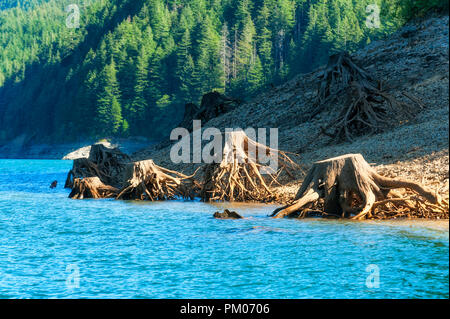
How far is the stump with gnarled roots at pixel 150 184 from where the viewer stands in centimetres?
2434

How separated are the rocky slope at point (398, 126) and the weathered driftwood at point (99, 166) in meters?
3.04

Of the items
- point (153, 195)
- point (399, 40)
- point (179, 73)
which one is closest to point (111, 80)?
point (179, 73)

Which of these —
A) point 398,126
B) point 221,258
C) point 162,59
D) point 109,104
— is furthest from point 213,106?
point 162,59

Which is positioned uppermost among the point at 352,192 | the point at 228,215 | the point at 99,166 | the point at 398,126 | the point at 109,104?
the point at 109,104

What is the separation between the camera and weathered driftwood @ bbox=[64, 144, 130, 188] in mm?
31708

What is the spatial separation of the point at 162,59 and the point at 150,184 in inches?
4147

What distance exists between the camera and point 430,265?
11.2 metres

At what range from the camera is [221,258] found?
1270 cm

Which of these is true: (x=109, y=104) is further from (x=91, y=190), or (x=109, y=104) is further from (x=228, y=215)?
(x=228, y=215)

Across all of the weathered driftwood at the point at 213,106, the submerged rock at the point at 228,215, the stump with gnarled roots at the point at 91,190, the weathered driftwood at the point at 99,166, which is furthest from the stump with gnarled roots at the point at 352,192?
the weathered driftwood at the point at 213,106

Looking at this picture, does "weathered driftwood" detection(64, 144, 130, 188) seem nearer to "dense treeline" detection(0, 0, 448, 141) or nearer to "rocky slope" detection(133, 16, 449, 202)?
"rocky slope" detection(133, 16, 449, 202)

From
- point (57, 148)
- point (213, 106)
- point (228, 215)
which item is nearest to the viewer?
point (228, 215)

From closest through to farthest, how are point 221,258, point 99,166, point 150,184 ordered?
point 221,258, point 150,184, point 99,166

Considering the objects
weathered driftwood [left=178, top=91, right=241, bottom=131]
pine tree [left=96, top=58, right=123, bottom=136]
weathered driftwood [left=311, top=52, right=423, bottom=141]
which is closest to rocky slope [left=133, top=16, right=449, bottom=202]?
weathered driftwood [left=311, top=52, right=423, bottom=141]
